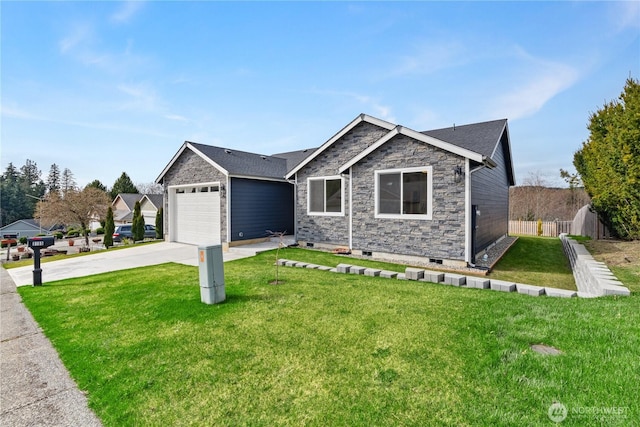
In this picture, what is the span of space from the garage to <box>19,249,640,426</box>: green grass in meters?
8.11

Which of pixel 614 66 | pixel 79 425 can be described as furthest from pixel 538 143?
pixel 79 425

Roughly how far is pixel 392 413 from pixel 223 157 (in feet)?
45.7

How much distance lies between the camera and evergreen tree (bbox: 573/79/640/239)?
31.7 feet

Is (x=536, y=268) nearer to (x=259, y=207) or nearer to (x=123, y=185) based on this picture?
(x=259, y=207)

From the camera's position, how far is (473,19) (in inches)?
398

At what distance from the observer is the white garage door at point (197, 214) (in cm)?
1411

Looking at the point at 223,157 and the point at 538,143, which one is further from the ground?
the point at 538,143

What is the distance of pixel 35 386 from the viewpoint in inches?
135

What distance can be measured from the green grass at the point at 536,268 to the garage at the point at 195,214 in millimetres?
11192

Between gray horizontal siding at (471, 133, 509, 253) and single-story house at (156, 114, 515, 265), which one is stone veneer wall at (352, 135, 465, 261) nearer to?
single-story house at (156, 114, 515, 265)

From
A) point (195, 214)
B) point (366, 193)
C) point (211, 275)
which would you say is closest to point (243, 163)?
point (195, 214)

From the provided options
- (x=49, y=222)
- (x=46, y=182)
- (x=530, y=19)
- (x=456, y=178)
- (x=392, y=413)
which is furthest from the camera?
(x=46, y=182)

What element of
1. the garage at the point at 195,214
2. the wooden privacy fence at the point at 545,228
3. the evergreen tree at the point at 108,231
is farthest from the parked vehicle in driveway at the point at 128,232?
the wooden privacy fence at the point at 545,228

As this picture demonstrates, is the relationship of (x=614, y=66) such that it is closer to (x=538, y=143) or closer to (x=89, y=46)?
(x=538, y=143)
